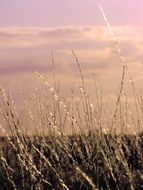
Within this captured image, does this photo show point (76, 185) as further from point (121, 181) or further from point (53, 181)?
point (121, 181)

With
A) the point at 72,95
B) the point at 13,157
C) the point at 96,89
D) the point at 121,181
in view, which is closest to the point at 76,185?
the point at 121,181

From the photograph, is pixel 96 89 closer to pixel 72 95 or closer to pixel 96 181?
pixel 72 95

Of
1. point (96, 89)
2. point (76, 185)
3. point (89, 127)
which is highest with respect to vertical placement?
point (96, 89)

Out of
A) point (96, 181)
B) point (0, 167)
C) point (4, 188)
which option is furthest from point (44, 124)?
point (96, 181)

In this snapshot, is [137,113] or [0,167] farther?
[0,167]

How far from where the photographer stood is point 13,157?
5676mm

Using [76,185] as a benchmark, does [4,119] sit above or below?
above

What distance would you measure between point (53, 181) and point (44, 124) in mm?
855

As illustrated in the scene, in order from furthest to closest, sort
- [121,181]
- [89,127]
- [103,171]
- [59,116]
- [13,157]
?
1. [13,157]
2. [59,116]
3. [89,127]
4. [103,171]
5. [121,181]

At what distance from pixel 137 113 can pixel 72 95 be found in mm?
805

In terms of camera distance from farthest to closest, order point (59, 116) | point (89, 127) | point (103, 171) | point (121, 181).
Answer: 1. point (59, 116)
2. point (89, 127)
3. point (103, 171)
4. point (121, 181)

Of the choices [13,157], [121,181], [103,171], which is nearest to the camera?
[121,181]

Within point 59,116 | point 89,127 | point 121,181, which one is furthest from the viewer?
point 59,116

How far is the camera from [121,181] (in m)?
3.56
